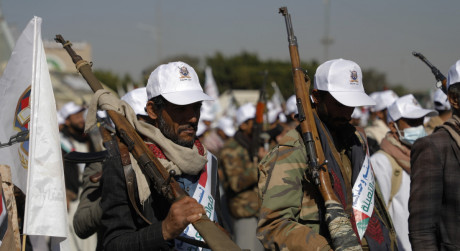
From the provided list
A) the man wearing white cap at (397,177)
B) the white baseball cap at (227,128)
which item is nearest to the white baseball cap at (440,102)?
the man wearing white cap at (397,177)

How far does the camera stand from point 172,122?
329 cm

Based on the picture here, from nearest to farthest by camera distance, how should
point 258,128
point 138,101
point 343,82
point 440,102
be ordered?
point 343,82 → point 138,101 → point 440,102 → point 258,128

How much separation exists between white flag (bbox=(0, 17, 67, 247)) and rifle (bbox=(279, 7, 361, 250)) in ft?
4.26

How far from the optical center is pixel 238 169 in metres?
7.74

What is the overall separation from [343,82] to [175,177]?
3.58 ft

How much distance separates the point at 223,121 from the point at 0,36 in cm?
967

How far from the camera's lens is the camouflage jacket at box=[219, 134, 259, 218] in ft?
25.2

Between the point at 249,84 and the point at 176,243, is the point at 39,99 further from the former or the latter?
the point at 249,84

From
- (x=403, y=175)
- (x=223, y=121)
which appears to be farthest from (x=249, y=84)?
(x=403, y=175)

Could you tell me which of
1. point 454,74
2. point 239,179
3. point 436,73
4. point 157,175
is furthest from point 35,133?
point 239,179

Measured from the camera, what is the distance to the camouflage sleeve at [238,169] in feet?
25.1

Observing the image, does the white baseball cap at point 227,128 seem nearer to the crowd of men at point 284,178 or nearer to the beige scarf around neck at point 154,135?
the crowd of men at point 284,178

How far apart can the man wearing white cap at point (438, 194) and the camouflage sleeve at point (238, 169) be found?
4.27 m

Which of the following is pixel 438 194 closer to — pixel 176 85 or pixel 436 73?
pixel 436 73
